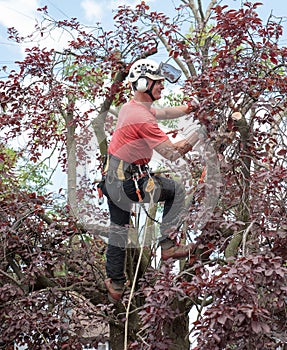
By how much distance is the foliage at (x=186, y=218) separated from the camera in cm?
385

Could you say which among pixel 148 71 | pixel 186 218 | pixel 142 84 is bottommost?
pixel 186 218

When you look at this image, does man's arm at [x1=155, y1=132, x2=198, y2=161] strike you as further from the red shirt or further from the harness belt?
the harness belt

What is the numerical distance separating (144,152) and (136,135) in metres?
0.15

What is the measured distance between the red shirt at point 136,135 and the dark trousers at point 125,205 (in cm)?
18

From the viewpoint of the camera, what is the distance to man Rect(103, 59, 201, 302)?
4.71 metres

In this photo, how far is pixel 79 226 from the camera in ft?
21.4

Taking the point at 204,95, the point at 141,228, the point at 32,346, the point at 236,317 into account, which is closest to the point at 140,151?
the point at 204,95

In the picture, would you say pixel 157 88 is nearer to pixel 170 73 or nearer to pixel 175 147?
pixel 170 73

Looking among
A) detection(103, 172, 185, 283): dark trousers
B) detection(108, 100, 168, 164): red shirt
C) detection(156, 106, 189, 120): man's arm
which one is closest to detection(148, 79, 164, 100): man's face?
detection(108, 100, 168, 164): red shirt

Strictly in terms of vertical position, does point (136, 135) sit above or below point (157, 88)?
below

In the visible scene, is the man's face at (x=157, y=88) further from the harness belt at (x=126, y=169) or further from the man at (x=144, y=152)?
the harness belt at (x=126, y=169)

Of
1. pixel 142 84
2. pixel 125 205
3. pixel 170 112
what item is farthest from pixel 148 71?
pixel 125 205

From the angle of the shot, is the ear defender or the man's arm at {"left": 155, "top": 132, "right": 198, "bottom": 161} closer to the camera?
the man's arm at {"left": 155, "top": 132, "right": 198, "bottom": 161}

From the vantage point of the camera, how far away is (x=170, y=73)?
4.89 m
